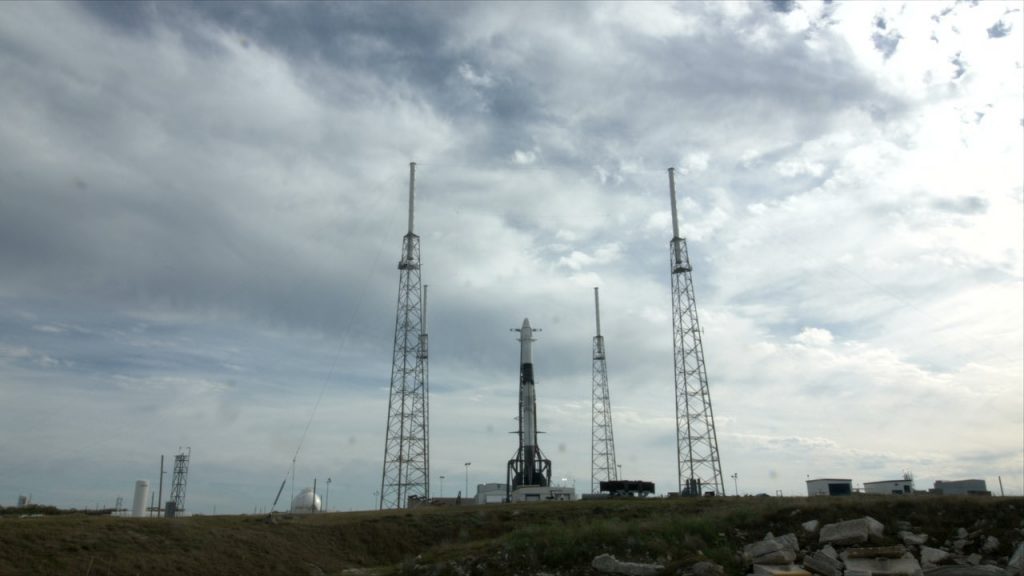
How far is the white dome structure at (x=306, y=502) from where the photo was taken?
2566 inches

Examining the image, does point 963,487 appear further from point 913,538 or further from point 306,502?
point 306,502

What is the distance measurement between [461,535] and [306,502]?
2223 cm

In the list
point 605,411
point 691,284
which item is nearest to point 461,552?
point 691,284

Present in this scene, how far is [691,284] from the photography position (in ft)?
207

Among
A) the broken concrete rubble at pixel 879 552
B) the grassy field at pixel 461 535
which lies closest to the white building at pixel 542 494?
the grassy field at pixel 461 535

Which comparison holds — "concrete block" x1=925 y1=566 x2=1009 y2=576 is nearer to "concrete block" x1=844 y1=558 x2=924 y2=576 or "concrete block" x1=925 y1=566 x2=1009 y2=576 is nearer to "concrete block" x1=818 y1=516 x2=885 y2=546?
"concrete block" x1=844 y1=558 x2=924 y2=576

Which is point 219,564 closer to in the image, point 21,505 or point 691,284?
point 21,505

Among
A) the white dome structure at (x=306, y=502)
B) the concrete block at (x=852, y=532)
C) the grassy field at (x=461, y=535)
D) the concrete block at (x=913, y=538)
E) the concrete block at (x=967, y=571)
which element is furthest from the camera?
the white dome structure at (x=306, y=502)

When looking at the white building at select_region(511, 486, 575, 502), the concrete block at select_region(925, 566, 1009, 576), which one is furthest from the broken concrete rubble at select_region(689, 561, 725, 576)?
the white building at select_region(511, 486, 575, 502)

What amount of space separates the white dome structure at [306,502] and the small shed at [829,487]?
4058 centimetres

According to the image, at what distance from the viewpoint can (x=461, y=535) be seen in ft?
161

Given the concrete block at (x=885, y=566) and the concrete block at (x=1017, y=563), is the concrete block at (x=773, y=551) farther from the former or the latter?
the concrete block at (x=1017, y=563)

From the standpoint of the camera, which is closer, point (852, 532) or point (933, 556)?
point (933, 556)

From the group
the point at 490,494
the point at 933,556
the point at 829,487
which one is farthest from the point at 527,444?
the point at 933,556
